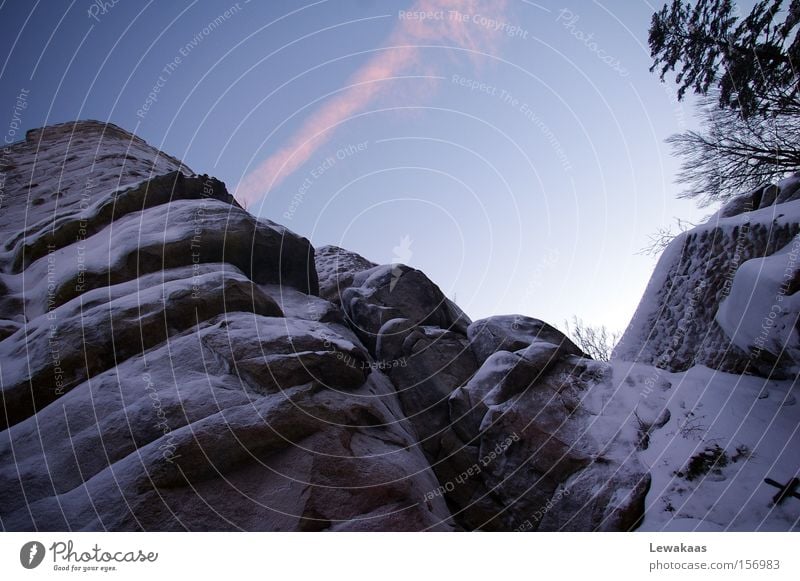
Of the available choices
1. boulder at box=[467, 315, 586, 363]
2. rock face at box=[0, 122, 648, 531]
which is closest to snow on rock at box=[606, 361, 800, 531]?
rock face at box=[0, 122, 648, 531]

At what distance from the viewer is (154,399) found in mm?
6258

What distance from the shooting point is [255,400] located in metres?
6.45

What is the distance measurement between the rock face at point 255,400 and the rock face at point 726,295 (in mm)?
1179

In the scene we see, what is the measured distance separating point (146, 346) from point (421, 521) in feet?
16.8

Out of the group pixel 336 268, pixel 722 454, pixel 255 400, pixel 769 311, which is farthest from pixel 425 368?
pixel 336 268

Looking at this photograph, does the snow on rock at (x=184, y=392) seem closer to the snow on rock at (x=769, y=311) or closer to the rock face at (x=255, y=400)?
the rock face at (x=255, y=400)

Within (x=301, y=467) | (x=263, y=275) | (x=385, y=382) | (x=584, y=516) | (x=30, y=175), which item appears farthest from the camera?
(x=30, y=175)

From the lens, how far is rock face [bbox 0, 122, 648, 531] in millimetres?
5516

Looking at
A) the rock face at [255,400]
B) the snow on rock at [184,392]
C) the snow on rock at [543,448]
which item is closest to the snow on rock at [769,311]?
the rock face at [255,400]

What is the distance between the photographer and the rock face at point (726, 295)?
6.23m

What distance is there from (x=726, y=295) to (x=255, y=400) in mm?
7524

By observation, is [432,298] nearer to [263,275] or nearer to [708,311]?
[263,275]

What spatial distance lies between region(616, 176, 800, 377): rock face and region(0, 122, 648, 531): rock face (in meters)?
1.18

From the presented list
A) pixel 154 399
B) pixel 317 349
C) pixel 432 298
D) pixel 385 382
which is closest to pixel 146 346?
pixel 154 399
